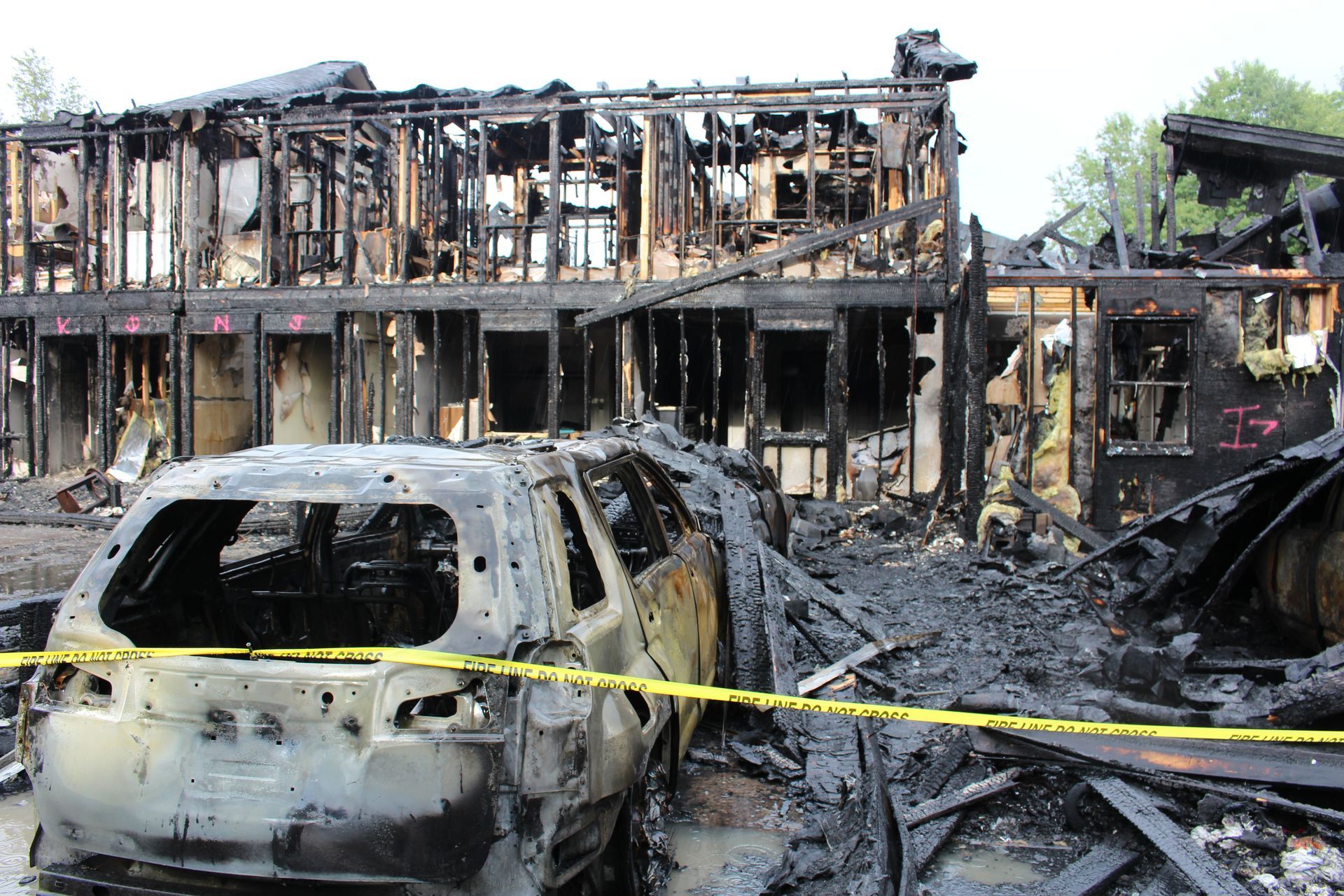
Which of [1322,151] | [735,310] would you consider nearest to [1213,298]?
[1322,151]

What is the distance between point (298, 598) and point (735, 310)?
11166mm

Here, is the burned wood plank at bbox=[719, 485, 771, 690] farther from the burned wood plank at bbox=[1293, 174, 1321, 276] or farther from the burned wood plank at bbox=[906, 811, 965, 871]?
the burned wood plank at bbox=[1293, 174, 1321, 276]

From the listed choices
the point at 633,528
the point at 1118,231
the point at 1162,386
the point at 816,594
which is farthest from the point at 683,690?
the point at 1118,231

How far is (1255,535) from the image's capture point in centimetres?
650

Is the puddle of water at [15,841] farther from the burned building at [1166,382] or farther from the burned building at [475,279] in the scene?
the burned building at [1166,382]

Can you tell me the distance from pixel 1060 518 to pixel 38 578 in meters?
11.5

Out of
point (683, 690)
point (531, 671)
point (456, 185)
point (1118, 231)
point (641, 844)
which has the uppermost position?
point (456, 185)

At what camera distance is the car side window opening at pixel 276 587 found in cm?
303

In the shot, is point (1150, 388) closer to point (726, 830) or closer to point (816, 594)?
point (816, 594)

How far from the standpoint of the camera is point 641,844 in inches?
118

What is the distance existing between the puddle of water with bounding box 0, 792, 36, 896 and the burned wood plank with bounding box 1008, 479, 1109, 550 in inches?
343

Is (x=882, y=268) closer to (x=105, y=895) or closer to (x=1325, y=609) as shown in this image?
(x=1325, y=609)

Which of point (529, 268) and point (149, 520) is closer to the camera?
point (149, 520)

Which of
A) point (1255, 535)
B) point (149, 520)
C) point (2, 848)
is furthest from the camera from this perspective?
point (1255, 535)
